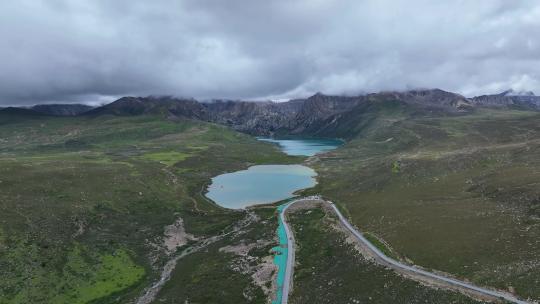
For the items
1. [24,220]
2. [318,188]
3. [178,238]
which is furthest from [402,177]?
[24,220]

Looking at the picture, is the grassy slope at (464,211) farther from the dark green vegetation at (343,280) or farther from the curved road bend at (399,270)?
the dark green vegetation at (343,280)

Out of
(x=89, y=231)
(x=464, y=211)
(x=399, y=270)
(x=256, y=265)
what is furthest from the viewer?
(x=89, y=231)

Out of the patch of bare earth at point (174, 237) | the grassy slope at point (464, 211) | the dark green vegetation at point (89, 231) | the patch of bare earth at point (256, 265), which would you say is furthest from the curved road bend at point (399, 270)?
the patch of bare earth at point (174, 237)

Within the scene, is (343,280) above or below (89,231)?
above

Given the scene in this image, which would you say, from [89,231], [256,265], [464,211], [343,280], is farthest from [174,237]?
[464,211]

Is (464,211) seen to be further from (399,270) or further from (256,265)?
(256,265)

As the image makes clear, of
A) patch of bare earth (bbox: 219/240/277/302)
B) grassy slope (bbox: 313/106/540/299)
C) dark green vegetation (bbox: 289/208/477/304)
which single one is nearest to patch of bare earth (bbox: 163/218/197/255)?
patch of bare earth (bbox: 219/240/277/302)

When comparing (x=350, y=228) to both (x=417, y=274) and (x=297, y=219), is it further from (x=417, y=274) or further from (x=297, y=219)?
(x=417, y=274)

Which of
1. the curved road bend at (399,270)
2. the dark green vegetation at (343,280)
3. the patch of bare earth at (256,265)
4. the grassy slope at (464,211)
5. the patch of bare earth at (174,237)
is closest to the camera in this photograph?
the curved road bend at (399,270)
